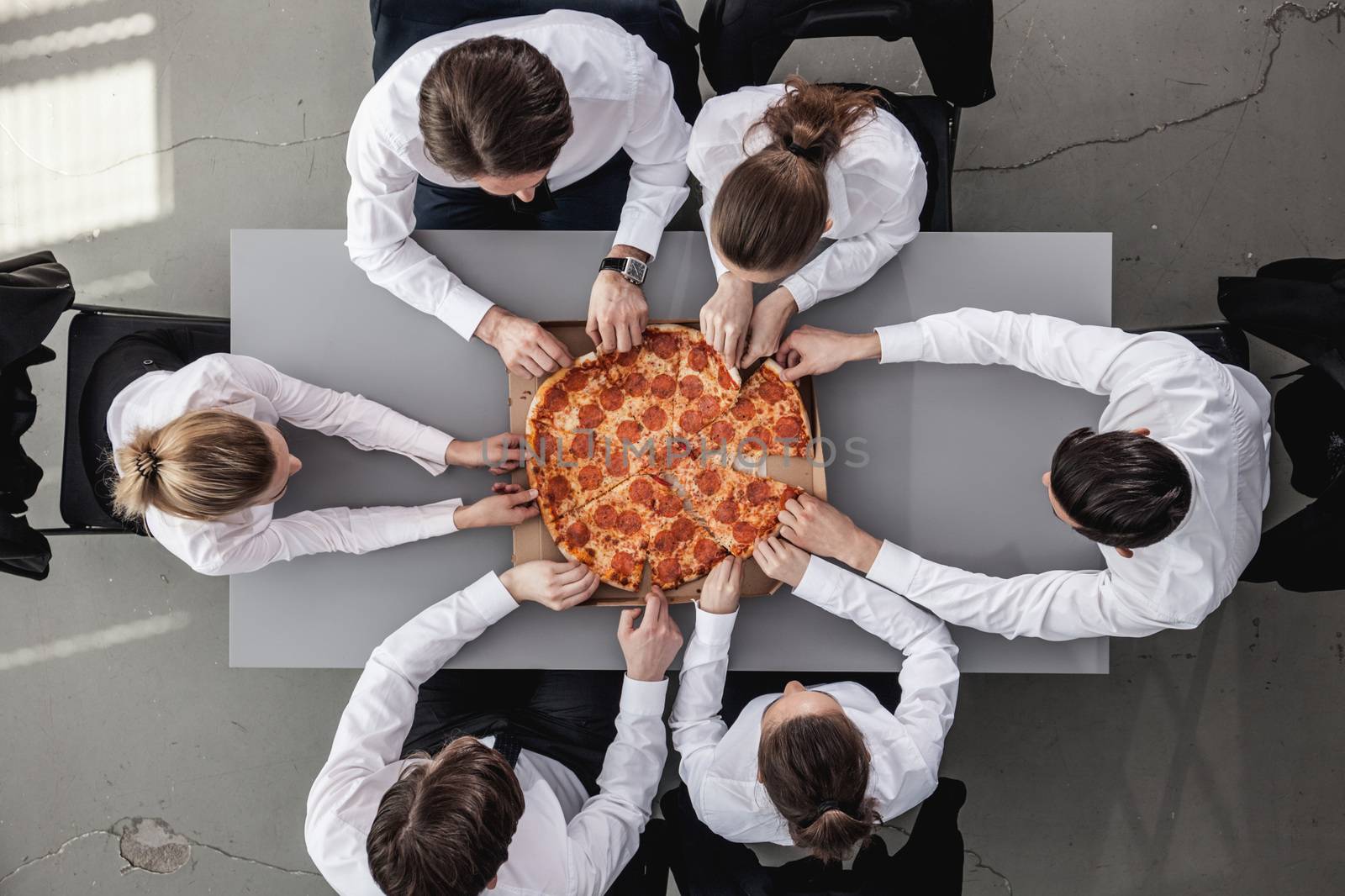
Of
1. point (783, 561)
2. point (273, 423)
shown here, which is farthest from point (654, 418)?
point (273, 423)

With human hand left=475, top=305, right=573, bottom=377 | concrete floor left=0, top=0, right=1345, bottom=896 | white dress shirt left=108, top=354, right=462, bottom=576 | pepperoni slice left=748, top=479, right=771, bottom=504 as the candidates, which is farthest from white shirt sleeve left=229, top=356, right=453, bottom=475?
concrete floor left=0, top=0, right=1345, bottom=896

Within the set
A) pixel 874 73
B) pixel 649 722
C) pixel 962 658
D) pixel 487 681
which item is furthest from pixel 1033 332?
pixel 487 681

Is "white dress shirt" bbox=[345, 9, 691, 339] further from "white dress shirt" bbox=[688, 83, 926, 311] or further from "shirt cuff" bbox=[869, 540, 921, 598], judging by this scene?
"shirt cuff" bbox=[869, 540, 921, 598]

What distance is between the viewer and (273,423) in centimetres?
198

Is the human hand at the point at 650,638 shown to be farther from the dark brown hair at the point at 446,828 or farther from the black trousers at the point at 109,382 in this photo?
the black trousers at the point at 109,382

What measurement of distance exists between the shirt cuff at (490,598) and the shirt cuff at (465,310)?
62 cm

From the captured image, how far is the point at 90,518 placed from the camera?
2.37 m

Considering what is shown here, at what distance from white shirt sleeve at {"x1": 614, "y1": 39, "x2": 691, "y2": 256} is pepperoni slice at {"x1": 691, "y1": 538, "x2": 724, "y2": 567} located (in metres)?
0.76

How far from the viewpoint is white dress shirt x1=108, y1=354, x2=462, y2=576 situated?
73.2 inches

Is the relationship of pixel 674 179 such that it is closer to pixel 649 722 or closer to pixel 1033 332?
pixel 1033 332

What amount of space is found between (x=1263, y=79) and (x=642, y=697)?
3221mm

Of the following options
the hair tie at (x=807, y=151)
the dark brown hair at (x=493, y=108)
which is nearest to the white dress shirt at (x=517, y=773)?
the dark brown hair at (x=493, y=108)

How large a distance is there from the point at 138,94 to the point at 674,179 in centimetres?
239

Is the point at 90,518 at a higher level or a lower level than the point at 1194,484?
lower
